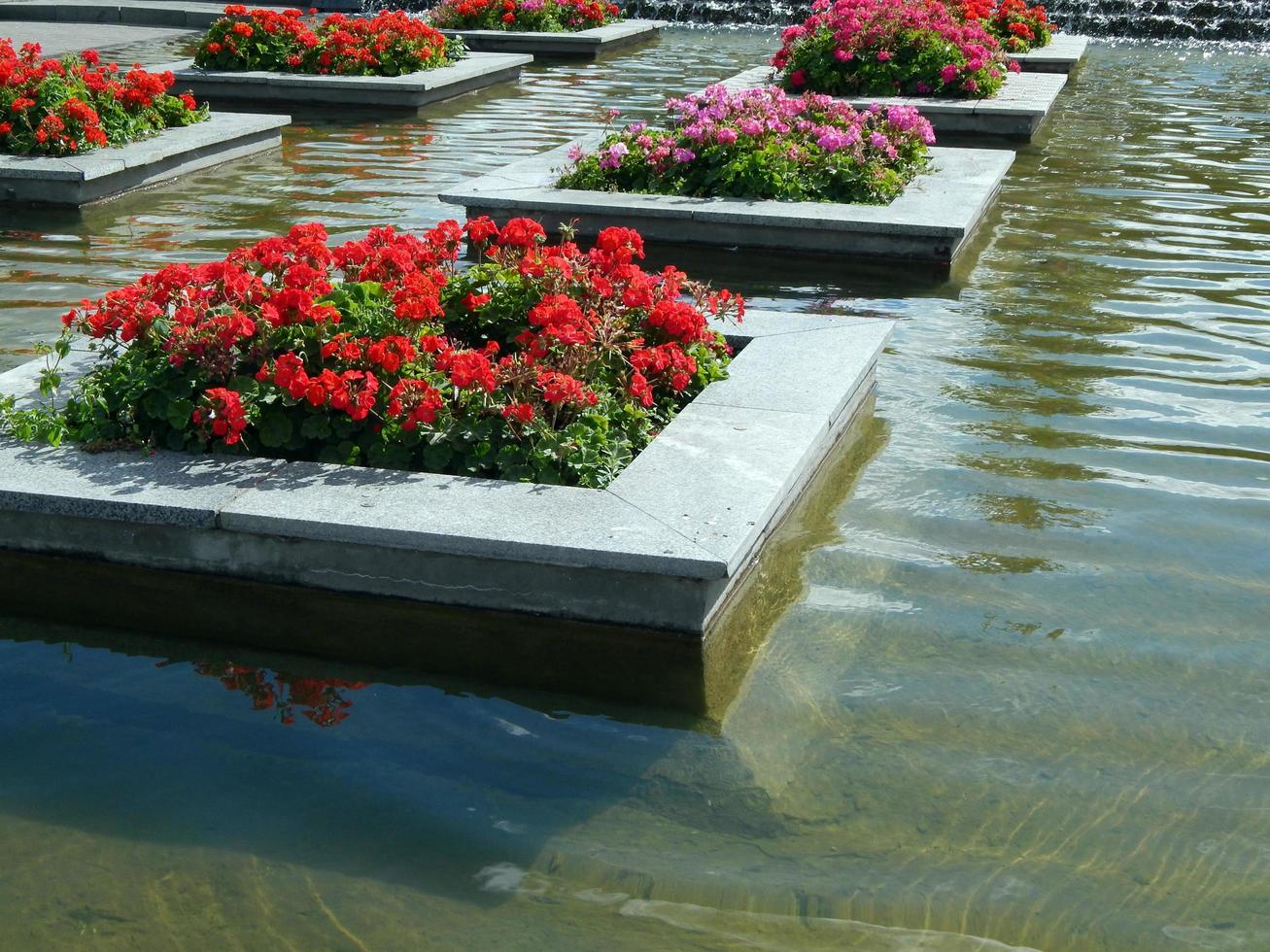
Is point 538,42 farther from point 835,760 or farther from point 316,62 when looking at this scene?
point 835,760

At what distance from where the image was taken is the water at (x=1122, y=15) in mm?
25734

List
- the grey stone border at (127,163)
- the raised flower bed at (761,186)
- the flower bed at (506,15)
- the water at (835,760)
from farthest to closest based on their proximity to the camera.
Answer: the flower bed at (506,15) < the grey stone border at (127,163) < the raised flower bed at (761,186) < the water at (835,760)

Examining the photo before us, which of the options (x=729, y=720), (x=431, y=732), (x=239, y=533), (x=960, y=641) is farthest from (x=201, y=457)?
(x=960, y=641)

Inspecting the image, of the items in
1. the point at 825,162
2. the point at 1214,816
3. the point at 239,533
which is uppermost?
the point at 825,162

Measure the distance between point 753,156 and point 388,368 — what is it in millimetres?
5498

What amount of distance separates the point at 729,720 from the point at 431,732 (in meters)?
0.94

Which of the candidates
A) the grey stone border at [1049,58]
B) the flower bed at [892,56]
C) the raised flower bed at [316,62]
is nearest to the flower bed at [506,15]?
the raised flower bed at [316,62]

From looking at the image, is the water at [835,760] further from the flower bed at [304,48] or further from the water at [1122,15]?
the water at [1122,15]

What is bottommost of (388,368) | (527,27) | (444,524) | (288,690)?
(288,690)

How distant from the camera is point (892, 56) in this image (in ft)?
50.7

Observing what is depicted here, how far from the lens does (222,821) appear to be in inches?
157

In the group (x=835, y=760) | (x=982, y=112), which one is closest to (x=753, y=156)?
(x=982, y=112)

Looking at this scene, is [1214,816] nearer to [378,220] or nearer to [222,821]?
[222,821]

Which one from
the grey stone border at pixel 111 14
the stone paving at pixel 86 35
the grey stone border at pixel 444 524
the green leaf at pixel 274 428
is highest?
the grey stone border at pixel 111 14
